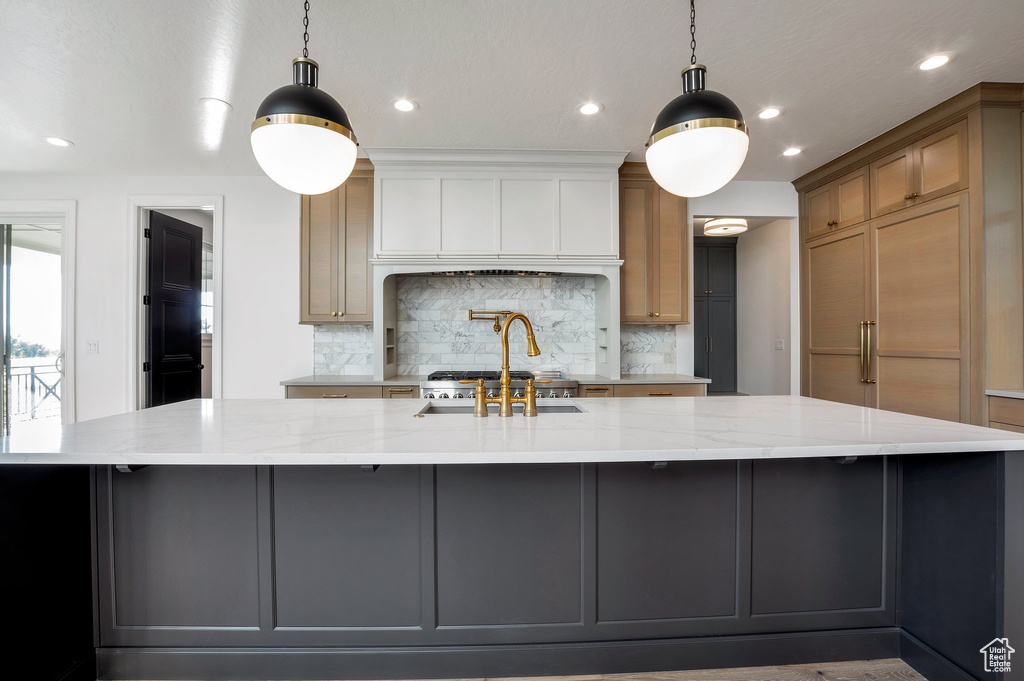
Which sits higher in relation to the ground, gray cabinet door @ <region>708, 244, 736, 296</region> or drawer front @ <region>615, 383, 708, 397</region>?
gray cabinet door @ <region>708, 244, 736, 296</region>

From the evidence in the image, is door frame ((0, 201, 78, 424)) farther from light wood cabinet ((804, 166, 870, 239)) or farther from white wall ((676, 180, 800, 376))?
light wood cabinet ((804, 166, 870, 239))

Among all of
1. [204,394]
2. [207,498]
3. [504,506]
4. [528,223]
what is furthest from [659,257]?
[204,394]

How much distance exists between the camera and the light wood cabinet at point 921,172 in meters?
2.71

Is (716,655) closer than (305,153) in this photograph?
No

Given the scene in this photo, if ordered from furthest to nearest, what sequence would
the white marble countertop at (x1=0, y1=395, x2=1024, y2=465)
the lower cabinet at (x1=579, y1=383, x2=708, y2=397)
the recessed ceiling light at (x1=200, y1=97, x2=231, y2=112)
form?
the lower cabinet at (x1=579, y1=383, x2=708, y2=397) → the recessed ceiling light at (x1=200, y1=97, x2=231, y2=112) → the white marble countertop at (x1=0, y1=395, x2=1024, y2=465)

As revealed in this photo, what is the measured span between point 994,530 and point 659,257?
2.72 meters

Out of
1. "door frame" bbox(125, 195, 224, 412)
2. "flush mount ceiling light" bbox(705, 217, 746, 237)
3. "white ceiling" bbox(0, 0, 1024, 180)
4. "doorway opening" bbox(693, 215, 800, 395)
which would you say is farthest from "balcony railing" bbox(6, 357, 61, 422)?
"doorway opening" bbox(693, 215, 800, 395)

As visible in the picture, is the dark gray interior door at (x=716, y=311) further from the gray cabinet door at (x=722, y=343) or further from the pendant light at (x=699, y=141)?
the pendant light at (x=699, y=141)

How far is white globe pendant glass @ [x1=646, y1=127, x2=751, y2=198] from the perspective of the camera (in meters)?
1.35

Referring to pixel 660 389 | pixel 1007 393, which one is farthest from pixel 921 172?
pixel 660 389

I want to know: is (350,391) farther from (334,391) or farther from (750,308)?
(750,308)

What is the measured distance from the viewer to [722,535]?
1.60m

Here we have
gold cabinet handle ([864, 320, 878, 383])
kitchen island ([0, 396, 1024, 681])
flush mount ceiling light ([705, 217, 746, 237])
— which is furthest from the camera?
flush mount ceiling light ([705, 217, 746, 237])

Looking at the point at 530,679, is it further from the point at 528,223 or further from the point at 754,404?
the point at 528,223
